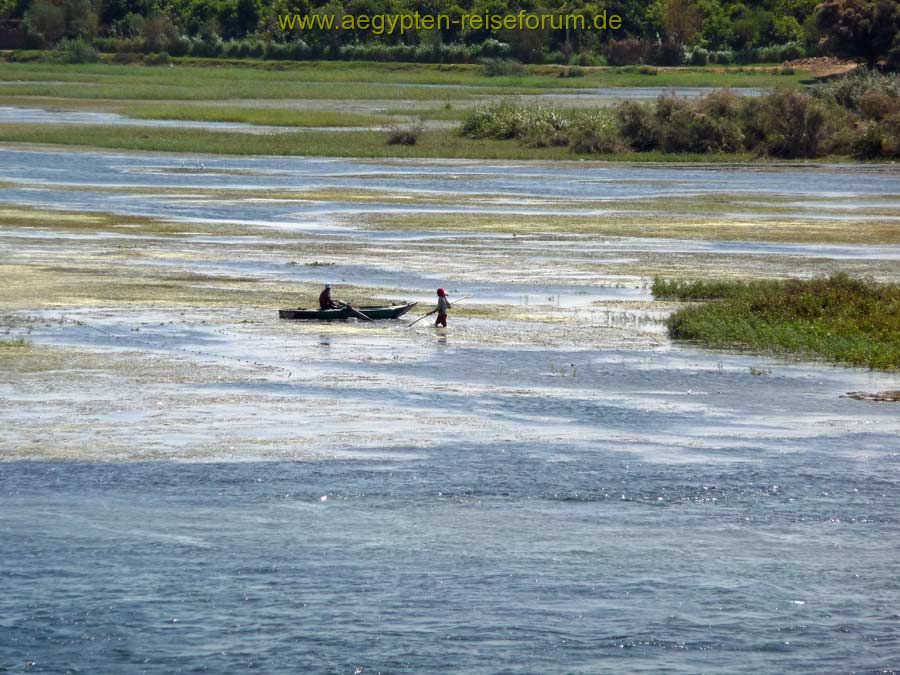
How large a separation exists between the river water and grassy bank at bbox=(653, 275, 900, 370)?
874mm

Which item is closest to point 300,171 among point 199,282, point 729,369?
point 199,282

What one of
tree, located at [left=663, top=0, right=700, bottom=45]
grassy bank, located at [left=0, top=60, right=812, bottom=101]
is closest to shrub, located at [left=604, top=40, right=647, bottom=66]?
tree, located at [left=663, top=0, right=700, bottom=45]

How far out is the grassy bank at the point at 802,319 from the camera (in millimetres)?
27953

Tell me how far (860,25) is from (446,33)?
59605 mm

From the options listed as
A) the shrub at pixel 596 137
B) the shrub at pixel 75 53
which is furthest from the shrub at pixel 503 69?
the shrub at pixel 596 137

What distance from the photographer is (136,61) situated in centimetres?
13900

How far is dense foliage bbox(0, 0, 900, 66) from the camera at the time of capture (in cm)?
13788

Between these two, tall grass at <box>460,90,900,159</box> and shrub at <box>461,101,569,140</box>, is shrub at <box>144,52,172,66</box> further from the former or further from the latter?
tall grass at <box>460,90,900,159</box>

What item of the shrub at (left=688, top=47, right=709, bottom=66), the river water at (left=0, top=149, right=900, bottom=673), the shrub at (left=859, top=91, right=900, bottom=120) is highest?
the shrub at (left=688, top=47, right=709, bottom=66)

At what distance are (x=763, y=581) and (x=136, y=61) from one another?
425 feet

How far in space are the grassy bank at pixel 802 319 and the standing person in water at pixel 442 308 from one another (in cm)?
436

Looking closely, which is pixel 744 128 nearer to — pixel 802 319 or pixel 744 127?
pixel 744 127

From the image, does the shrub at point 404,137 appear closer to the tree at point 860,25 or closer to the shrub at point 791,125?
the shrub at point 791,125

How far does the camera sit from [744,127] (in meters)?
74.4
